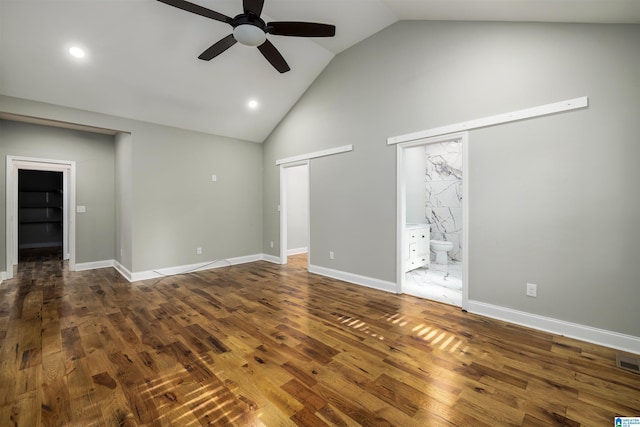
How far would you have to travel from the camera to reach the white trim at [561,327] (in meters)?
2.20

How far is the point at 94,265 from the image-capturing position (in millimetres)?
5340

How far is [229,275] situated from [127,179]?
2.44 meters

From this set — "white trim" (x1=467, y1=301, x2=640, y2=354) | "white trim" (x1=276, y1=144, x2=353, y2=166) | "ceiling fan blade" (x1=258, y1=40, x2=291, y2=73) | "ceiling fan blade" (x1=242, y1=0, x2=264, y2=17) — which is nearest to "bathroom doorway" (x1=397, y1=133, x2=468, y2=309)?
"white trim" (x1=467, y1=301, x2=640, y2=354)

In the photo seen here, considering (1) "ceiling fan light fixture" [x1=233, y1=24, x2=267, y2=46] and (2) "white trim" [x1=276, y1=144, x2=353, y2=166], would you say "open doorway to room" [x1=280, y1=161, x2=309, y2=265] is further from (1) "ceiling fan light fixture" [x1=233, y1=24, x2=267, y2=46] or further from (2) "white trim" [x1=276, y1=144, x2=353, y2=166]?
(1) "ceiling fan light fixture" [x1=233, y1=24, x2=267, y2=46]

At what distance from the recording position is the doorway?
4.42m

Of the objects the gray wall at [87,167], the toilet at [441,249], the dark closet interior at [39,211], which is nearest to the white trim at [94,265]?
the gray wall at [87,167]

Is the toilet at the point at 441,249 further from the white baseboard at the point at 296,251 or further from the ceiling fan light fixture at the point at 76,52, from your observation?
the ceiling fan light fixture at the point at 76,52

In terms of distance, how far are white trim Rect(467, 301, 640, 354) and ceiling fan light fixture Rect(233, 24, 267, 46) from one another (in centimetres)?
366

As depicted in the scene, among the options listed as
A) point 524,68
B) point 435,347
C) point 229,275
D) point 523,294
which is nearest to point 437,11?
point 524,68

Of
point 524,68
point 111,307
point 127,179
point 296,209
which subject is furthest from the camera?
point 296,209

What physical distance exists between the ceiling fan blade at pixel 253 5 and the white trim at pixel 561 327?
147 inches

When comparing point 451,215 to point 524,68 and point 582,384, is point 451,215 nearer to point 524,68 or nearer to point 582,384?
point 524,68

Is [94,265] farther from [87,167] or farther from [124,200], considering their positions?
[87,167]

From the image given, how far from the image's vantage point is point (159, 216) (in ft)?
15.3
